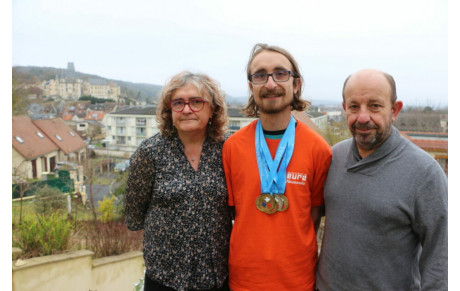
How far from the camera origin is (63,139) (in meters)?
26.4

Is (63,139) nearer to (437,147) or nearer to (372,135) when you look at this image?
(437,147)

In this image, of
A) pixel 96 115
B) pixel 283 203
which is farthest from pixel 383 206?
pixel 96 115

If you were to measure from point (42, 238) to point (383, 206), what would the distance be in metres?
3.99

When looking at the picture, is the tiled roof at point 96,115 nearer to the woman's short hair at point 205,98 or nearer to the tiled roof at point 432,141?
the tiled roof at point 432,141

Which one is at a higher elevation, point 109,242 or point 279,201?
point 279,201

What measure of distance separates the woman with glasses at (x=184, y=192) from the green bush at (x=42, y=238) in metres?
2.56

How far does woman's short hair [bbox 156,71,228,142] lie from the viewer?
2.04 m

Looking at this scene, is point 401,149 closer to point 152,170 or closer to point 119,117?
point 152,170

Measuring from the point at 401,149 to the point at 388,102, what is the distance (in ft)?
0.79

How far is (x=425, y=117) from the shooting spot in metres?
12.7

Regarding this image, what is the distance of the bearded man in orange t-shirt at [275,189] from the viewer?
1.85 m

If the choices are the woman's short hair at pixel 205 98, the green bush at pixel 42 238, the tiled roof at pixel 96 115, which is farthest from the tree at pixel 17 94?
the tiled roof at pixel 96 115

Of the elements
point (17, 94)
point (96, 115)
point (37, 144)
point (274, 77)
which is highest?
point (17, 94)

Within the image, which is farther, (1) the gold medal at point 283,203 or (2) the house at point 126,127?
(2) the house at point 126,127
